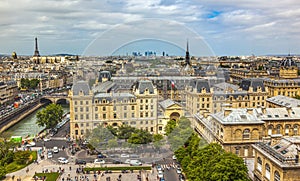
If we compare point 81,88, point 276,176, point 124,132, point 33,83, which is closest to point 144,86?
point 81,88

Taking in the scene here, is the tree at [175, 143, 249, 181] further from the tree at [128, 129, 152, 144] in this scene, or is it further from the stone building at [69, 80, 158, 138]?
the stone building at [69, 80, 158, 138]

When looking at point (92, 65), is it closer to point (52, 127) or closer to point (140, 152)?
point (52, 127)

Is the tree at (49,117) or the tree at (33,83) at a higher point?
the tree at (33,83)

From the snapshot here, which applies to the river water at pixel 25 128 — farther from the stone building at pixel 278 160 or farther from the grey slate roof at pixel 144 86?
the stone building at pixel 278 160

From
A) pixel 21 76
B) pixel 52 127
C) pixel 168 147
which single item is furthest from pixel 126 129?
pixel 21 76

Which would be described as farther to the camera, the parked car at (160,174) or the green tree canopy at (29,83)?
the green tree canopy at (29,83)

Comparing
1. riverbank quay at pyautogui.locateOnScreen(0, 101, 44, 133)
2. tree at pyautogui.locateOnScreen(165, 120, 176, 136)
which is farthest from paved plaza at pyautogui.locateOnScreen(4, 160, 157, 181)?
riverbank quay at pyautogui.locateOnScreen(0, 101, 44, 133)

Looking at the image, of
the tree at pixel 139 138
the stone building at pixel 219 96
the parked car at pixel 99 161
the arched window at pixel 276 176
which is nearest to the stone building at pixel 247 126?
the stone building at pixel 219 96

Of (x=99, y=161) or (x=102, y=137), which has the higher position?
(x=102, y=137)

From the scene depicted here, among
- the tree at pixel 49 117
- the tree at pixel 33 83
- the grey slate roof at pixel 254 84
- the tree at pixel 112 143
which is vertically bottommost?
the tree at pixel 49 117

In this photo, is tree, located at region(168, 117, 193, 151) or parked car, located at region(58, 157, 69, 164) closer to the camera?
tree, located at region(168, 117, 193, 151)

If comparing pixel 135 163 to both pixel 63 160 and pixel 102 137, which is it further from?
pixel 63 160

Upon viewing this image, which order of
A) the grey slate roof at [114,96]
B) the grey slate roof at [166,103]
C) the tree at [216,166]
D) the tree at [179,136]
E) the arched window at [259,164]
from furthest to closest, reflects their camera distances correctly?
the grey slate roof at [114,96] < the grey slate roof at [166,103] < the tree at [179,136] < the arched window at [259,164] < the tree at [216,166]
